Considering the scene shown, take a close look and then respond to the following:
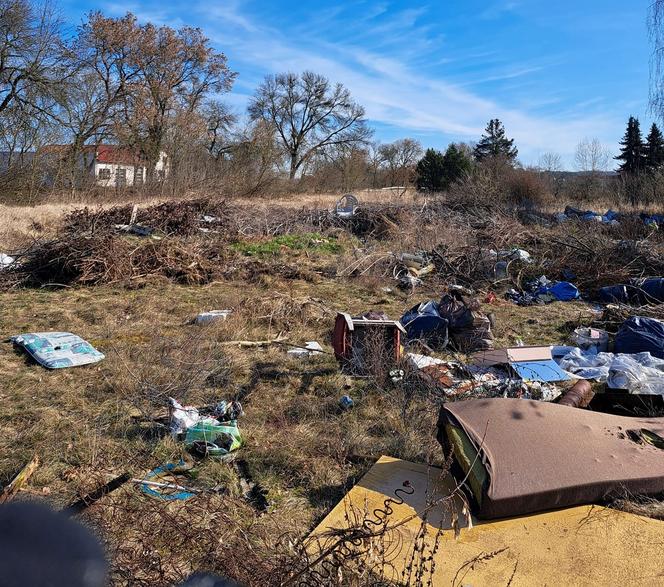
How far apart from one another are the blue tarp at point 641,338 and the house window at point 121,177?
2378cm

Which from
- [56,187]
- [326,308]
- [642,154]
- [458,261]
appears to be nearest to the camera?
[326,308]

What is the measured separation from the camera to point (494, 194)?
20094mm

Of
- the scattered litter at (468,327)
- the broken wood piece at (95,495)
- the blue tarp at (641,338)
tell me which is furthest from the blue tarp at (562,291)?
the broken wood piece at (95,495)

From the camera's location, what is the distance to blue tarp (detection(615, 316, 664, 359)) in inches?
231

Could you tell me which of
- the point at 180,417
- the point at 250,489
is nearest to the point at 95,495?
the point at 250,489

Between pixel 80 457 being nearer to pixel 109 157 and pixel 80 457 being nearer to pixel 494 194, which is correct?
pixel 494 194

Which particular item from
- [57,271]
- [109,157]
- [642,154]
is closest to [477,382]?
[57,271]

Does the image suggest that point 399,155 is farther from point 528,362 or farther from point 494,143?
point 528,362

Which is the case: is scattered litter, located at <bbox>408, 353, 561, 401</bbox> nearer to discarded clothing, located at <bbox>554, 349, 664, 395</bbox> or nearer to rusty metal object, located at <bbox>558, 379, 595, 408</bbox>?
rusty metal object, located at <bbox>558, 379, 595, 408</bbox>

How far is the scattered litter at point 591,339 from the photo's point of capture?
21.7ft

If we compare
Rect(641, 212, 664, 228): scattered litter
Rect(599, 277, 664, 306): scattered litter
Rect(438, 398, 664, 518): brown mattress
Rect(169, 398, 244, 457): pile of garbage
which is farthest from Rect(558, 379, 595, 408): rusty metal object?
→ Rect(641, 212, 664, 228): scattered litter

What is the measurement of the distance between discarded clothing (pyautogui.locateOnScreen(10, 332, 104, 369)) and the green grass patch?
6800mm

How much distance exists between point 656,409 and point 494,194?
54.8 ft

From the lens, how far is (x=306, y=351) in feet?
20.3
